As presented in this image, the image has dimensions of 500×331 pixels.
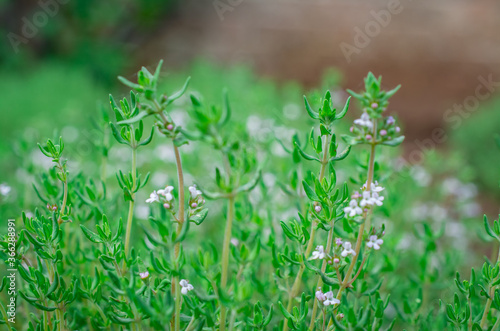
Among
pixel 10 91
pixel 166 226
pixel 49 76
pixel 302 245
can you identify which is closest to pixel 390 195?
pixel 302 245

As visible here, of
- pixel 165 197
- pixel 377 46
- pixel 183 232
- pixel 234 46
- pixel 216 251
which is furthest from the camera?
pixel 234 46

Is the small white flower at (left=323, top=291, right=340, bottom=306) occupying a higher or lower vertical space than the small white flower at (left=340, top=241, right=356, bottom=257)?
lower

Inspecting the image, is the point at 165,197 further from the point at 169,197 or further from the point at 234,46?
the point at 234,46

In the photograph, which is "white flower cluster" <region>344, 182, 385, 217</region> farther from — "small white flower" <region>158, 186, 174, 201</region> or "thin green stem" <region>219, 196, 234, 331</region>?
"small white flower" <region>158, 186, 174, 201</region>

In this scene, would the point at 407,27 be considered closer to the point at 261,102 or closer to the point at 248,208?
the point at 261,102

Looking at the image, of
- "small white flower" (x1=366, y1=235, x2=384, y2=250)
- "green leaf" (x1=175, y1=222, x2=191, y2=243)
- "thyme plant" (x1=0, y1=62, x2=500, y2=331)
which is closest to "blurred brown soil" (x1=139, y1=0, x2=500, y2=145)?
"thyme plant" (x1=0, y1=62, x2=500, y2=331)

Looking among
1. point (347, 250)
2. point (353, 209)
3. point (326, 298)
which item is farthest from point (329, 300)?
point (353, 209)
